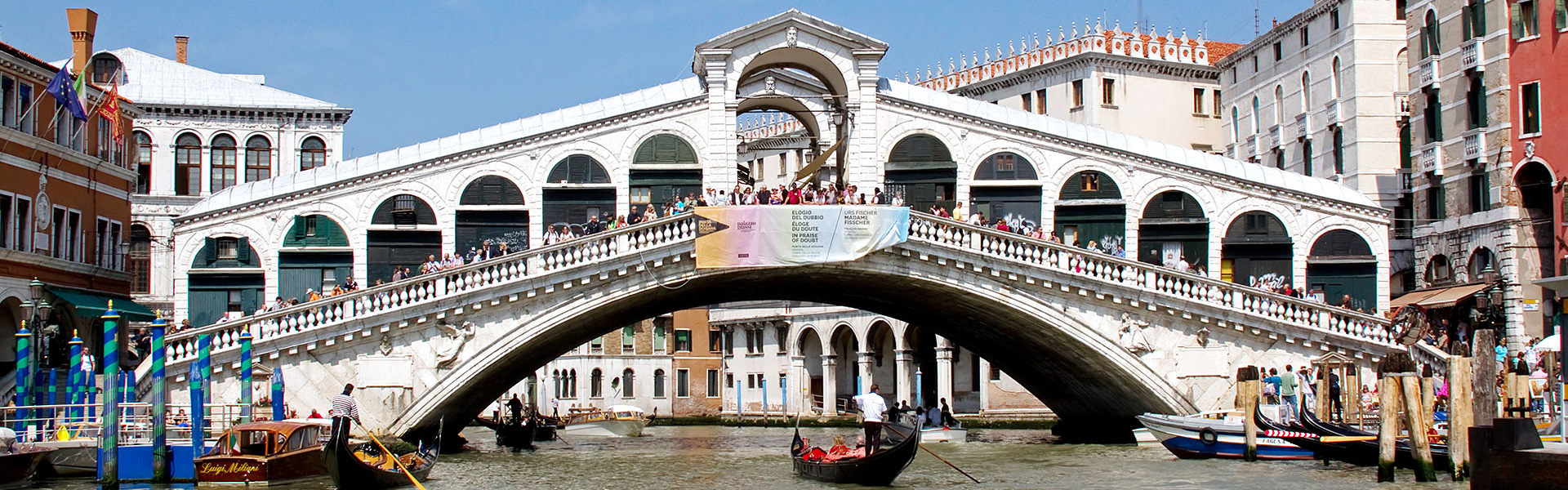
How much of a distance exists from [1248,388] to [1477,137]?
10.5 m

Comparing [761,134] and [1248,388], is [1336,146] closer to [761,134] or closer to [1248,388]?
[1248,388]

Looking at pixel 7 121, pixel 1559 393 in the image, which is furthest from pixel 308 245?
pixel 1559 393

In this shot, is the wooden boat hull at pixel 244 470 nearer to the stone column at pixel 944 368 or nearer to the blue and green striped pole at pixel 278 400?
the blue and green striped pole at pixel 278 400

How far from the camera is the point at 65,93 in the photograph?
3145 cm

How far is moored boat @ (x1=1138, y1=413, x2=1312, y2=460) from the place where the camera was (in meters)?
28.3

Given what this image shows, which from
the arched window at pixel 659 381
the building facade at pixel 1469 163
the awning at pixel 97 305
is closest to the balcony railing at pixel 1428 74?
the building facade at pixel 1469 163

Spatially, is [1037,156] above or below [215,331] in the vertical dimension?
above

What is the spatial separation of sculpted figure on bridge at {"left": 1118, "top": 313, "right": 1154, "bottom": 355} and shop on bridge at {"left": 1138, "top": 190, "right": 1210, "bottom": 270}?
10.3ft

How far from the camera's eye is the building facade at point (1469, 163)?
1344 inches

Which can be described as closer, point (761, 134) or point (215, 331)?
point (215, 331)

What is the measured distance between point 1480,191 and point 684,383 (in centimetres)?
3673

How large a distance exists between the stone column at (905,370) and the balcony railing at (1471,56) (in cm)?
2548

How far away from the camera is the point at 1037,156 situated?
113 feet

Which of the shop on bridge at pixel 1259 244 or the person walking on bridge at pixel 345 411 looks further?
the shop on bridge at pixel 1259 244
